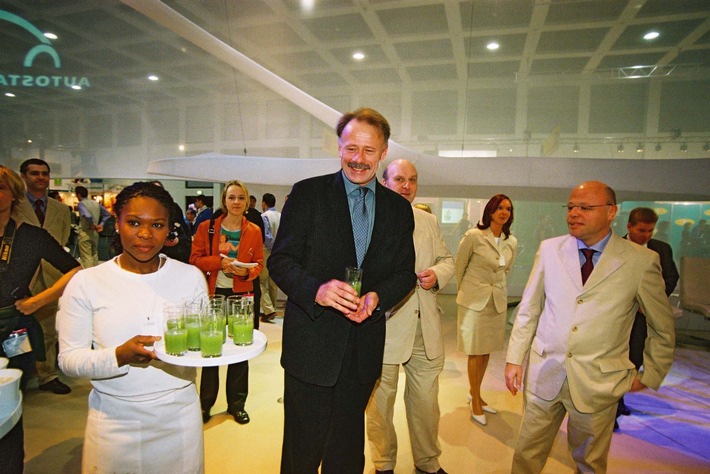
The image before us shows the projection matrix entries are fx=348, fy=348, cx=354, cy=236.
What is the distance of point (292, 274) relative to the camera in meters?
1.24

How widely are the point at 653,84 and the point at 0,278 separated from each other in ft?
29.4

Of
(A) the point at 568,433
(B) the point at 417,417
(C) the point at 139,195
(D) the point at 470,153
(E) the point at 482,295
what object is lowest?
(B) the point at 417,417

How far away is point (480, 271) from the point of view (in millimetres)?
2957

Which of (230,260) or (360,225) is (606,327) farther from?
(230,260)

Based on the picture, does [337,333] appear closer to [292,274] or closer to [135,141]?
[292,274]

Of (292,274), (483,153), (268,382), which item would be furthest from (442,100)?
(292,274)

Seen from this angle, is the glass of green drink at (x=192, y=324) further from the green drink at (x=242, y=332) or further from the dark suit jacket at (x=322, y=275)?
the dark suit jacket at (x=322, y=275)

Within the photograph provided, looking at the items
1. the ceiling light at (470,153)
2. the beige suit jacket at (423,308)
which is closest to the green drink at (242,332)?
the beige suit jacket at (423,308)

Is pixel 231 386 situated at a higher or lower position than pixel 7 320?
lower

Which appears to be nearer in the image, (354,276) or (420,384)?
(354,276)

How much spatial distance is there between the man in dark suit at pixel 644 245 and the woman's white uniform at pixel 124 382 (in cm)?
294

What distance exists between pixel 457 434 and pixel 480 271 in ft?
4.19

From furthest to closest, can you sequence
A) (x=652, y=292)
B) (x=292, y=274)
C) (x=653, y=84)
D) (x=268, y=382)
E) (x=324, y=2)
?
(x=324, y=2) → (x=653, y=84) → (x=268, y=382) → (x=652, y=292) → (x=292, y=274)

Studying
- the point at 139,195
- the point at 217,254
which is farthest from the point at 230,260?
the point at 139,195
